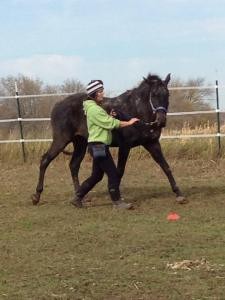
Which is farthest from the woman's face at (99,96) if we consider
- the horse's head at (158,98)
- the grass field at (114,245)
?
the grass field at (114,245)

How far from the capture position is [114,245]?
640cm

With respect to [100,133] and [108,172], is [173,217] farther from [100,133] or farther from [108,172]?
[100,133]

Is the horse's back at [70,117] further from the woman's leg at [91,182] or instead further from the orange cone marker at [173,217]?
the orange cone marker at [173,217]

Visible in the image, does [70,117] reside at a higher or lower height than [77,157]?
higher

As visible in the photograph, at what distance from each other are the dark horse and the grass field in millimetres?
703

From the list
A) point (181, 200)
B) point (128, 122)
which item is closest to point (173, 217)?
point (181, 200)

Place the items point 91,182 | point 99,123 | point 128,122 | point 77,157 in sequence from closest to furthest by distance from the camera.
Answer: point 128,122 < point 99,123 < point 91,182 < point 77,157

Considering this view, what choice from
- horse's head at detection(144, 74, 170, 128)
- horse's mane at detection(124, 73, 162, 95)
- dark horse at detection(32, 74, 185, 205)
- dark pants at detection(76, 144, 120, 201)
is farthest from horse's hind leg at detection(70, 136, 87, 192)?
horse's head at detection(144, 74, 170, 128)

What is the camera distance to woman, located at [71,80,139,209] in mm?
8234

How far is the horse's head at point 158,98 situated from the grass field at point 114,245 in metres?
1.30

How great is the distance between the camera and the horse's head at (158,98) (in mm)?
8422

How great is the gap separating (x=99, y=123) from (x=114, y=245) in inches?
93.0

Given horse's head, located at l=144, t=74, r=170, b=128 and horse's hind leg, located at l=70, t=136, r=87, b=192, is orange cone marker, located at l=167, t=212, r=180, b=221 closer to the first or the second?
horse's head, located at l=144, t=74, r=170, b=128

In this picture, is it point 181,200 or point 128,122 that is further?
point 181,200
